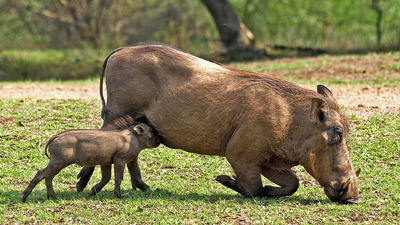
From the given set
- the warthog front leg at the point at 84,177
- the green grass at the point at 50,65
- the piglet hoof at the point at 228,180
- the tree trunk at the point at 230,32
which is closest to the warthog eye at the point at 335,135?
the piglet hoof at the point at 228,180

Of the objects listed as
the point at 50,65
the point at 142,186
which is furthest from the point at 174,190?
the point at 50,65

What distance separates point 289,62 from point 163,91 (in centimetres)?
1073

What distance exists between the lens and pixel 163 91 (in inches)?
230

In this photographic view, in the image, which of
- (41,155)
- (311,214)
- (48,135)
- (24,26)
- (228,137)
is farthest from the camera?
(24,26)

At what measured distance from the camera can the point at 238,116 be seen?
5609 millimetres

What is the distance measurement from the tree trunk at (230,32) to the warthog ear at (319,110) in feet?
40.2

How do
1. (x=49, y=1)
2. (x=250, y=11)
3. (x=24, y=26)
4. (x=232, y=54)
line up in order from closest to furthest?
(x=232, y=54) → (x=49, y=1) → (x=24, y=26) → (x=250, y=11)

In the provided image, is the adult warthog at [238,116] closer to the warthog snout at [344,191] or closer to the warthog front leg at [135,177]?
the warthog snout at [344,191]

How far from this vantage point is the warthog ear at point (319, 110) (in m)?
5.46

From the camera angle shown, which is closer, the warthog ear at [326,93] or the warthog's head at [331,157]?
the warthog's head at [331,157]

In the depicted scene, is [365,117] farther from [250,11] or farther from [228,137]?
[250,11]

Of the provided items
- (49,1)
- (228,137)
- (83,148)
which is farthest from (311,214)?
(49,1)

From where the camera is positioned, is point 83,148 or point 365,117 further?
point 365,117

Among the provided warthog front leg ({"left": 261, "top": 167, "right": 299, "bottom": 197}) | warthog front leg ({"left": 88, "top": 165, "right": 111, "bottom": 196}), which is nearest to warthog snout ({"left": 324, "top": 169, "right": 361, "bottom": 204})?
warthog front leg ({"left": 261, "top": 167, "right": 299, "bottom": 197})
